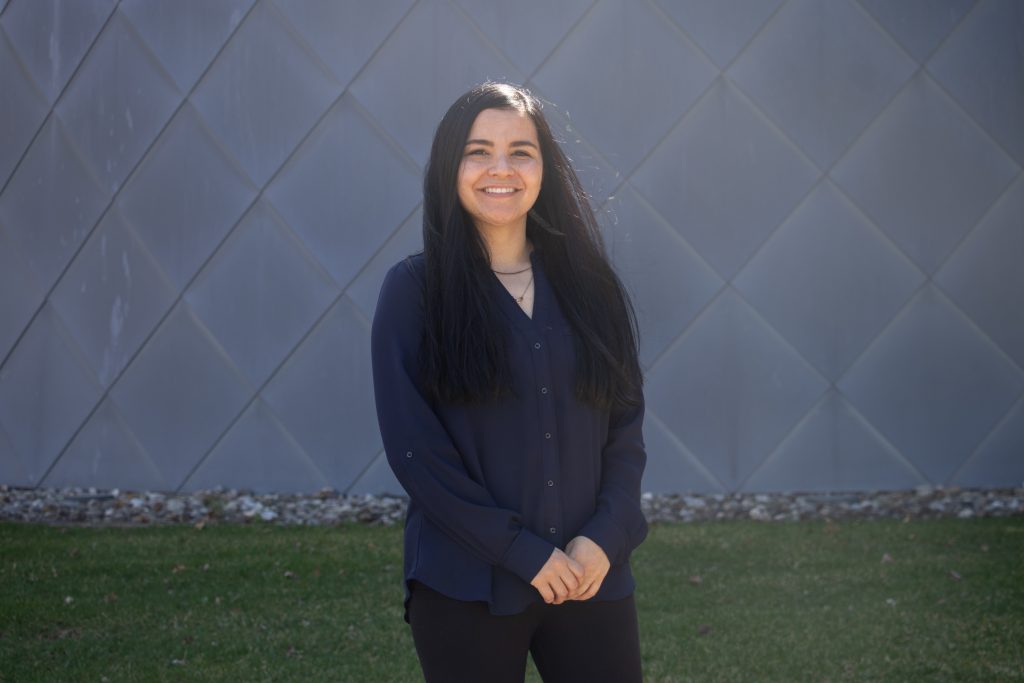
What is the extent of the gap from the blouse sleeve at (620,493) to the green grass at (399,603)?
231 cm

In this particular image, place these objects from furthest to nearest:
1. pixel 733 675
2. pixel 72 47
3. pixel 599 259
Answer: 1. pixel 72 47
2. pixel 733 675
3. pixel 599 259

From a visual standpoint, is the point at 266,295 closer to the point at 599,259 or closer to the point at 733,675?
the point at 733,675

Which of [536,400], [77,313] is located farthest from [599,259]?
[77,313]

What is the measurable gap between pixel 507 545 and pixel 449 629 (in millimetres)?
236

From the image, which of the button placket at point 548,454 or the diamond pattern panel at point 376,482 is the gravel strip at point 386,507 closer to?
the diamond pattern panel at point 376,482

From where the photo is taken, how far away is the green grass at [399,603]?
196 inches

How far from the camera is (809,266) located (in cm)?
787

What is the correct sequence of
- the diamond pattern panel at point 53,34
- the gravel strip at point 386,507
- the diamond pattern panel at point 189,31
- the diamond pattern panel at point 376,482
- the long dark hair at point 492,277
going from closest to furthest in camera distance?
the long dark hair at point 492,277, the gravel strip at point 386,507, the diamond pattern panel at point 376,482, the diamond pattern panel at point 189,31, the diamond pattern panel at point 53,34

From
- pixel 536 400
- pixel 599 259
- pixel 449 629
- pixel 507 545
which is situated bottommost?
pixel 449 629

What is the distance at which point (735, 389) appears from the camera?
7891 millimetres

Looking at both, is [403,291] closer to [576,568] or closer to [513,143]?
[513,143]

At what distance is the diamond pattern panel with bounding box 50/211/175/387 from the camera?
826 cm

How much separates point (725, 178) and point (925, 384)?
1.98 metres

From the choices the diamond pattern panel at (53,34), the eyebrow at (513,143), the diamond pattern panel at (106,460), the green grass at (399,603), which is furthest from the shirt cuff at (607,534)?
the diamond pattern panel at (53,34)
